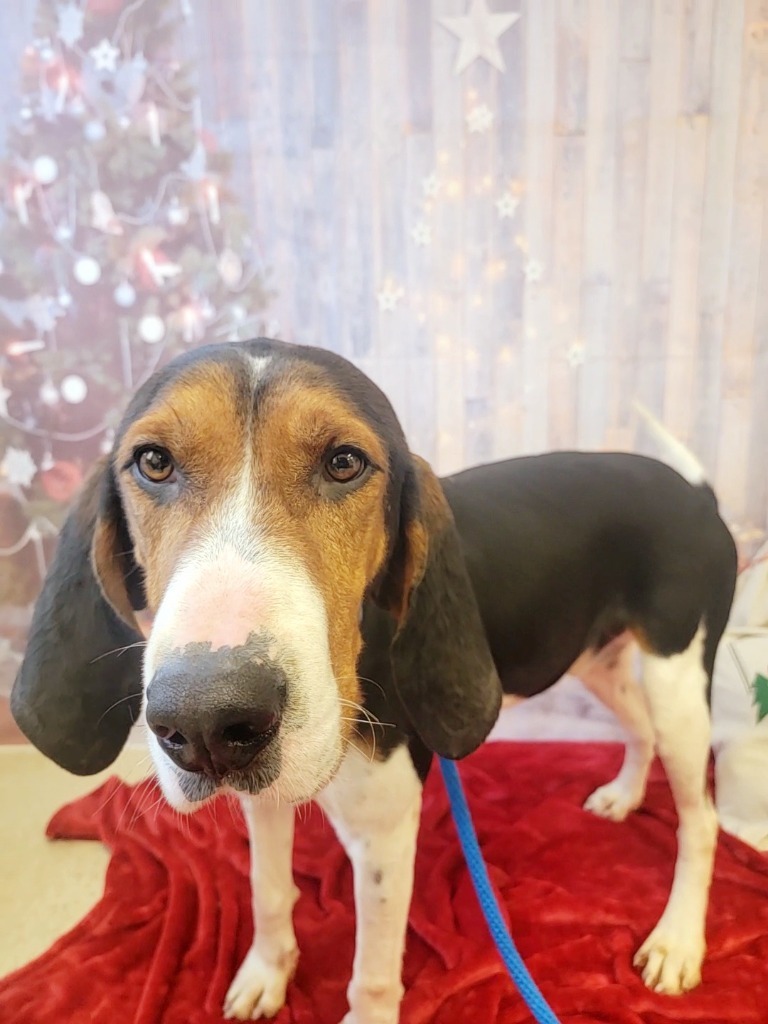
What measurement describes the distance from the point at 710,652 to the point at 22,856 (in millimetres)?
2173

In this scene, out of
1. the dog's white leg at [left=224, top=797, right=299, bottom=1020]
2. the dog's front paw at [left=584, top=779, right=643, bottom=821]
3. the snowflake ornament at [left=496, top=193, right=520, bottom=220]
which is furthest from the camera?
the snowflake ornament at [left=496, top=193, right=520, bottom=220]

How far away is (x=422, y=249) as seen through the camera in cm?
318

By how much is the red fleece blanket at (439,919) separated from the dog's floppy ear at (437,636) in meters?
0.62

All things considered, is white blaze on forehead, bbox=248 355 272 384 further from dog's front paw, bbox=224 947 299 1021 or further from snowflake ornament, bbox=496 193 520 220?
snowflake ornament, bbox=496 193 520 220

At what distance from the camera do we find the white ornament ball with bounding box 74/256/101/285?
10.4ft

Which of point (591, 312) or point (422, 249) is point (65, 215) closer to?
point (422, 249)

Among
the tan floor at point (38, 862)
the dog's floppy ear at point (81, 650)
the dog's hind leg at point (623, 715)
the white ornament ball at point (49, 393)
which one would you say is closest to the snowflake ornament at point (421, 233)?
the white ornament ball at point (49, 393)

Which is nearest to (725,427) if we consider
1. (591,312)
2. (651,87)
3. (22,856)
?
(591,312)

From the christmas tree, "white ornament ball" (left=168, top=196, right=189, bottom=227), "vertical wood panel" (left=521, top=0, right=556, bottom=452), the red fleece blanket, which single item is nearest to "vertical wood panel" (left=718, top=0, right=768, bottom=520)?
"vertical wood panel" (left=521, top=0, right=556, bottom=452)

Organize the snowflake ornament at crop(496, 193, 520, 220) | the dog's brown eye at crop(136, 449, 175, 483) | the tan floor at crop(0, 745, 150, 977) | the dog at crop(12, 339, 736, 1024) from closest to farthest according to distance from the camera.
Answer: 1. the dog at crop(12, 339, 736, 1024)
2. the dog's brown eye at crop(136, 449, 175, 483)
3. the tan floor at crop(0, 745, 150, 977)
4. the snowflake ornament at crop(496, 193, 520, 220)

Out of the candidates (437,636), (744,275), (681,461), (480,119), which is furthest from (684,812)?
(480,119)

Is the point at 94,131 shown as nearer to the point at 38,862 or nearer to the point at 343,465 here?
the point at 343,465

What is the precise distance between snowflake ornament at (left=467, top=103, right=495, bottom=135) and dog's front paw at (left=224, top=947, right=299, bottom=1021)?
2.58m

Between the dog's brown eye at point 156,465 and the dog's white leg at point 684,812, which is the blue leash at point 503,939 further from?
the dog's brown eye at point 156,465
